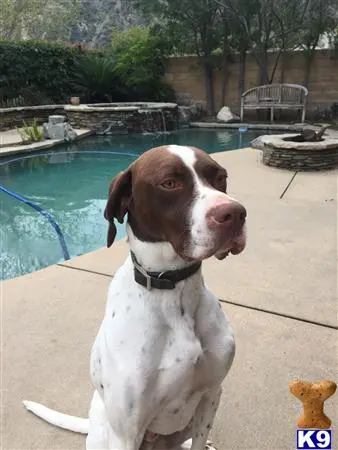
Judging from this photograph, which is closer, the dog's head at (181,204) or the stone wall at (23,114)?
the dog's head at (181,204)

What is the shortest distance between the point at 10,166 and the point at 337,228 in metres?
6.75

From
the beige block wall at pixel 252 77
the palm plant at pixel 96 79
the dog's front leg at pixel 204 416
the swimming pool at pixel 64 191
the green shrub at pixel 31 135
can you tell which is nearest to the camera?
the dog's front leg at pixel 204 416

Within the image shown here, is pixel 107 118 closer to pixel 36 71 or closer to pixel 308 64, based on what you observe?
pixel 36 71

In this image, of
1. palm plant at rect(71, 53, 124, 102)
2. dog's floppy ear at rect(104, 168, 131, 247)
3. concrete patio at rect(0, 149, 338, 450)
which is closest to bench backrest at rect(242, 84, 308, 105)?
palm plant at rect(71, 53, 124, 102)

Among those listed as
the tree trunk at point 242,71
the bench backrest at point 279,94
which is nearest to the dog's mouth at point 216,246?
the bench backrest at point 279,94

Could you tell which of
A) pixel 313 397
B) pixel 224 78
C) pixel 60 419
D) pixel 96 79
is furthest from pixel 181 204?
pixel 224 78

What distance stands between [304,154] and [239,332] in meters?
4.22

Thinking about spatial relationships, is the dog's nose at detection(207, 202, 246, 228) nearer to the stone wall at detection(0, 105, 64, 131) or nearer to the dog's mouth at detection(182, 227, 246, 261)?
the dog's mouth at detection(182, 227, 246, 261)

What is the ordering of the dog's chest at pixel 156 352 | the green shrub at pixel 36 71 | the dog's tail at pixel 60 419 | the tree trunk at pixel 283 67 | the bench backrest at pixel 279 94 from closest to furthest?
1. the dog's chest at pixel 156 352
2. the dog's tail at pixel 60 419
3. the green shrub at pixel 36 71
4. the bench backrest at pixel 279 94
5. the tree trunk at pixel 283 67

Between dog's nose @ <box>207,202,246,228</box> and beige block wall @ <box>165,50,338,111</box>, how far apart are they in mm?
15380

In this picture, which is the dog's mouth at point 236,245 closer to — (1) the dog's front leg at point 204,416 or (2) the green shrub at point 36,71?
(1) the dog's front leg at point 204,416

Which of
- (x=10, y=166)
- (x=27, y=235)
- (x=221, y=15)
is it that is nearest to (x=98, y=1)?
(x=221, y=15)

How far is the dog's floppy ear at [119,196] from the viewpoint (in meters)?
1.31

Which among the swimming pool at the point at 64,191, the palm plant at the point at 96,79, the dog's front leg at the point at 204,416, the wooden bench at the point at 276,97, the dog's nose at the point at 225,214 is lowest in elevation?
the swimming pool at the point at 64,191
